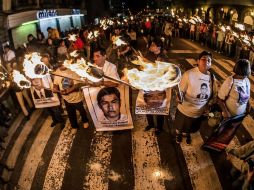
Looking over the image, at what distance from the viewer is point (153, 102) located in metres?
6.21

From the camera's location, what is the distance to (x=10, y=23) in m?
14.8

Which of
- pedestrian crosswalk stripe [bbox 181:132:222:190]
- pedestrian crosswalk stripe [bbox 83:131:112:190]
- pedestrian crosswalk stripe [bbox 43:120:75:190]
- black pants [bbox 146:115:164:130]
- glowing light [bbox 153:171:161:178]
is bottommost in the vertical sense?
pedestrian crosswalk stripe [bbox 43:120:75:190]

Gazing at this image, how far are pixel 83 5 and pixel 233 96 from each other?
41.4m

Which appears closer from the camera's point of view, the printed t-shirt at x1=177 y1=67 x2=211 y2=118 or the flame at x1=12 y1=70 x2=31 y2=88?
the printed t-shirt at x1=177 y1=67 x2=211 y2=118

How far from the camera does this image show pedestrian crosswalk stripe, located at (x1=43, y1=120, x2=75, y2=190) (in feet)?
18.2

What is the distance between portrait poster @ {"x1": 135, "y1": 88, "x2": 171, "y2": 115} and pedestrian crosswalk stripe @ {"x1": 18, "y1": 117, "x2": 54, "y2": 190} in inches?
105

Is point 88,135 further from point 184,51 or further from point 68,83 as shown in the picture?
point 184,51

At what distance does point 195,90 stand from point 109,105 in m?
2.06

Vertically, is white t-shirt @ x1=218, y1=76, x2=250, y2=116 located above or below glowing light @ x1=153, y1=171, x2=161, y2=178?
above

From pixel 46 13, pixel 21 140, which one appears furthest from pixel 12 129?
pixel 46 13

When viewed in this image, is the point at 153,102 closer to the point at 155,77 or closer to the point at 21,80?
the point at 155,77

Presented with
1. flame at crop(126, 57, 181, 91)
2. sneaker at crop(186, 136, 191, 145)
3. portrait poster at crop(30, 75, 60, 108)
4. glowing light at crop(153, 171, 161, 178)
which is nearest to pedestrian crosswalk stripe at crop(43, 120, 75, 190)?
portrait poster at crop(30, 75, 60, 108)

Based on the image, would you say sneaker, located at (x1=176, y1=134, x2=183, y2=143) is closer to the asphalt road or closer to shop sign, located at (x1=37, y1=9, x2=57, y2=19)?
the asphalt road

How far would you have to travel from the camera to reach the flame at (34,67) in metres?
6.64
